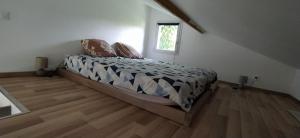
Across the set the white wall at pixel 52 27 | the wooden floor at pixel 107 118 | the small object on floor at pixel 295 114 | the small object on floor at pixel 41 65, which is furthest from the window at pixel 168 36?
the small object on floor at pixel 41 65

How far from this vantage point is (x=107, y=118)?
1.71 metres

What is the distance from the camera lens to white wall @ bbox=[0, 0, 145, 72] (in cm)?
249

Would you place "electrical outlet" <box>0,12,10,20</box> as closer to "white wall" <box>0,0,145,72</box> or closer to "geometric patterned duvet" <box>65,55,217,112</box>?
"white wall" <box>0,0,145,72</box>

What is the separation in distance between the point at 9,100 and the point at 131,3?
3.49 m

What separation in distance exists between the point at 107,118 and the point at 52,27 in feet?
7.14

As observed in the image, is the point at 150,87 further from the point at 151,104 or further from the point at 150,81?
the point at 151,104

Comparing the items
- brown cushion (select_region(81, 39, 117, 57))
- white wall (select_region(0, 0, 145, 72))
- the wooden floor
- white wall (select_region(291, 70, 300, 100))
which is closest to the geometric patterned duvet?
the wooden floor

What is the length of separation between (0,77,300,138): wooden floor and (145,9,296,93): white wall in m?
1.18

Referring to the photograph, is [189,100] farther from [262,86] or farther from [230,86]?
[262,86]

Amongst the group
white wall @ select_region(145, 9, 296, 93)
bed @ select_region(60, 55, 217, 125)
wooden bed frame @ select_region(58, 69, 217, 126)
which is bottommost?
wooden bed frame @ select_region(58, 69, 217, 126)

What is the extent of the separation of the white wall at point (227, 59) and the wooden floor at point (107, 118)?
1184 millimetres

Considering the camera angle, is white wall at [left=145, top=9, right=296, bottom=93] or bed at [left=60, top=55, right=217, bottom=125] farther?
white wall at [left=145, top=9, right=296, bottom=93]

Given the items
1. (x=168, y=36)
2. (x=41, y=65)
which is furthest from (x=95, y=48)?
(x=168, y=36)

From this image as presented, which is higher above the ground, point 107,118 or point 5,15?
point 5,15
